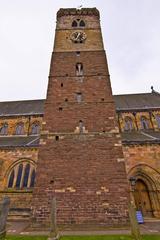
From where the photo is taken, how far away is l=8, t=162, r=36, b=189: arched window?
1697cm

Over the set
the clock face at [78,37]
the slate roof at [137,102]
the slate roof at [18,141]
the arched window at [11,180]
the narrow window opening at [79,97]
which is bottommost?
the arched window at [11,180]

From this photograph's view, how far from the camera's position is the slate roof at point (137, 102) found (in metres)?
23.3

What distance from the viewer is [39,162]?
39.3 ft

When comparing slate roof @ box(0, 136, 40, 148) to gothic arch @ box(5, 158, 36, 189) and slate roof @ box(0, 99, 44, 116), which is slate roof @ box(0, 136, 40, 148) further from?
slate roof @ box(0, 99, 44, 116)

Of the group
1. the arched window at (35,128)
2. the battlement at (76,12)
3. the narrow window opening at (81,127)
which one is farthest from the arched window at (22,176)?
the battlement at (76,12)

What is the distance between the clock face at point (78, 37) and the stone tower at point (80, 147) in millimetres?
642

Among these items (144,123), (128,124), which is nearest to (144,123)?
(144,123)

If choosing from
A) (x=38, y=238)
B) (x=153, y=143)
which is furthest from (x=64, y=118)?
(x=153, y=143)

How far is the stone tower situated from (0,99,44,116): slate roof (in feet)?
31.1

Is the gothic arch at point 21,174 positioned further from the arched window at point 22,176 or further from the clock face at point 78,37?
the clock face at point 78,37

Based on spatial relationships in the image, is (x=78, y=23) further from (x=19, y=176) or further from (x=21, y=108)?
(x=19, y=176)

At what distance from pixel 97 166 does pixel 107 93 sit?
6243 millimetres

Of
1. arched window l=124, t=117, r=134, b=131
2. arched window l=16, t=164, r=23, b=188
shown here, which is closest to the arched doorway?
A: arched window l=124, t=117, r=134, b=131

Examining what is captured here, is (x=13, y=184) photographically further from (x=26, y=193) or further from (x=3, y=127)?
(x=3, y=127)
